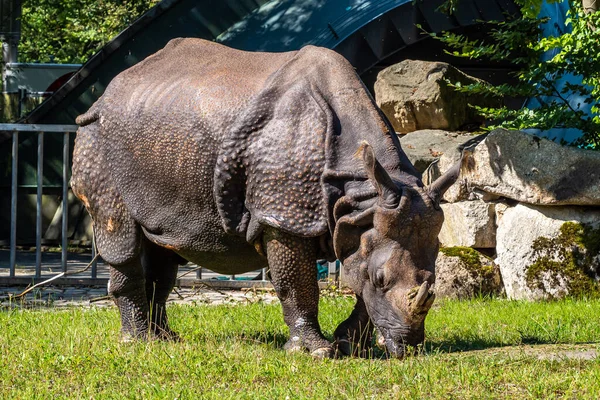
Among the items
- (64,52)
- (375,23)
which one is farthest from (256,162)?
(64,52)

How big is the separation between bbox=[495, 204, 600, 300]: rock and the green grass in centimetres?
120

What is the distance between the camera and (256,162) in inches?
241

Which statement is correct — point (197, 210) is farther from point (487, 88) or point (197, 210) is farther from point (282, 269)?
point (487, 88)

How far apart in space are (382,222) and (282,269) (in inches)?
29.6

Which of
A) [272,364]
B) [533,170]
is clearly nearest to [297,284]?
[272,364]

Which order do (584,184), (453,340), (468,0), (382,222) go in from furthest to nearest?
(468,0) < (584,184) < (453,340) < (382,222)

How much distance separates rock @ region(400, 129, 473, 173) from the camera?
10.9 meters

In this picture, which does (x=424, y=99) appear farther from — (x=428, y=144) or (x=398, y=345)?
(x=398, y=345)

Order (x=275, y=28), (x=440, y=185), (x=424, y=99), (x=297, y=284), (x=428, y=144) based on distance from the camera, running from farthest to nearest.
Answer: (x=275, y=28) < (x=424, y=99) < (x=428, y=144) < (x=297, y=284) < (x=440, y=185)

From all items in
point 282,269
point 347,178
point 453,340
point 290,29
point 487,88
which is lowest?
point 453,340

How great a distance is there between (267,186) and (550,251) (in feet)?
14.2

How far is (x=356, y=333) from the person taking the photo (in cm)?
655

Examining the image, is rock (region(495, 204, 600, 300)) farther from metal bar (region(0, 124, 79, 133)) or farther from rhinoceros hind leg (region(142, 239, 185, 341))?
metal bar (region(0, 124, 79, 133))

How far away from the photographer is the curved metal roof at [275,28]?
45.8ft
